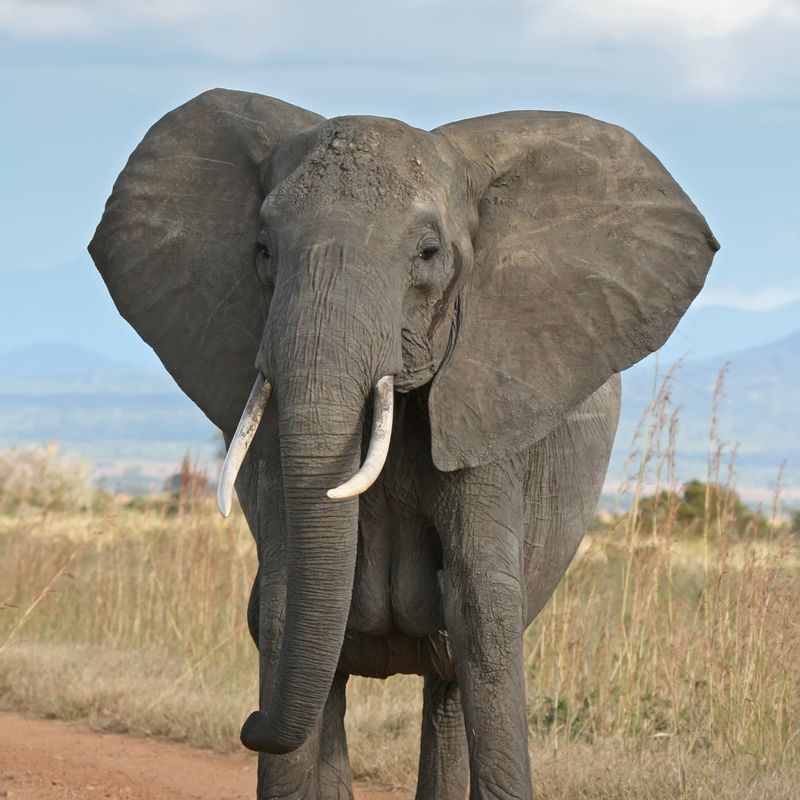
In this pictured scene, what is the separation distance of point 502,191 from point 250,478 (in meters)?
1.41

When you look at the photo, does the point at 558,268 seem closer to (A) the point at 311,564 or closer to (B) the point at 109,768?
(A) the point at 311,564

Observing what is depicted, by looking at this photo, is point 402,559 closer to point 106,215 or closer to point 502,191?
point 502,191

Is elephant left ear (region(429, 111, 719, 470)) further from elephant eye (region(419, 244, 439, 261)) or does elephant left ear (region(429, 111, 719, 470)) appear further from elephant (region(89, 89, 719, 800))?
elephant eye (region(419, 244, 439, 261))

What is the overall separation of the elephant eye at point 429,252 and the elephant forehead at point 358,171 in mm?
138

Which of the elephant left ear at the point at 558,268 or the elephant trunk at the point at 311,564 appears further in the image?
the elephant left ear at the point at 558,268

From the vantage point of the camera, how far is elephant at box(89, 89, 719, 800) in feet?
14.8

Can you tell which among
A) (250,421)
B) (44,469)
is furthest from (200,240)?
(44,469)

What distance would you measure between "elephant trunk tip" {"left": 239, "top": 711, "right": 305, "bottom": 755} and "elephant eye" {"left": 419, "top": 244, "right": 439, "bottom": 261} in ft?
4.63

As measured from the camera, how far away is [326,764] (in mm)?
5715

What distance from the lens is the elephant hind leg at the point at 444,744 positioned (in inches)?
249

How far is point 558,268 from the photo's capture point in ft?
17.0

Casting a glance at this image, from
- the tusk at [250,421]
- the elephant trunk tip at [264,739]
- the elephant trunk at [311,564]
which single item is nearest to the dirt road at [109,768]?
the elephant trunk tip at [264,739]

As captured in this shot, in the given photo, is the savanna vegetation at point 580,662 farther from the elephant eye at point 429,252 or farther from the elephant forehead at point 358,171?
the elephant forehead at point 358,171

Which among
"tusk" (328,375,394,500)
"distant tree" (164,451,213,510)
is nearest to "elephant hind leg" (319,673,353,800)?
"tusk" (328,375,394,500)
